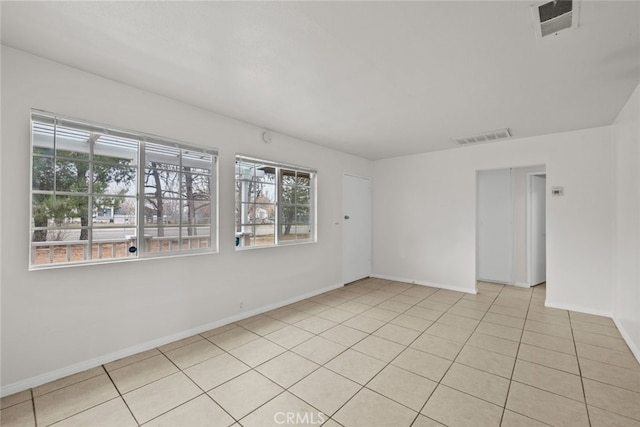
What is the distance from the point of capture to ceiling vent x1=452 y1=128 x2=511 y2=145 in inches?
156

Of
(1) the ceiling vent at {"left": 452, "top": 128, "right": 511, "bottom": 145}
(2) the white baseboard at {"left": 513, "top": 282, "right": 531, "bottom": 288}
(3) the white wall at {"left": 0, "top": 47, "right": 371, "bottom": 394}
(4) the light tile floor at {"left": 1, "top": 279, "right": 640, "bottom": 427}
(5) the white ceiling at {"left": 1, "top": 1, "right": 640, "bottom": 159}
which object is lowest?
(4) the light tile floor at {"left": 1, "top": 279, "right": 640, "bottom": 427}

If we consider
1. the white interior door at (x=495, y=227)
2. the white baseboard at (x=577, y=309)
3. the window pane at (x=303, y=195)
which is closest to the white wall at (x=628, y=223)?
the white baseboard at (x=577, y=309)

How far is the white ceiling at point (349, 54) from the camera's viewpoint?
5.40 ft

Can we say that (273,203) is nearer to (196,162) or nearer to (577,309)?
(196,162)

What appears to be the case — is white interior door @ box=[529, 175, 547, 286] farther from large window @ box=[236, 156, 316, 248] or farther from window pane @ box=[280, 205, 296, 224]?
window pane @ box=[280, 205, 296, 224]

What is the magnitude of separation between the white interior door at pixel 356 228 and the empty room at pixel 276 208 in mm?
1168

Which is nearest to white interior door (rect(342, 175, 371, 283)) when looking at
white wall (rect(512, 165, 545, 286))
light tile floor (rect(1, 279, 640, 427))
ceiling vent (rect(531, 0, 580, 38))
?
light tile floor (rect(1, 279, 640, 427))

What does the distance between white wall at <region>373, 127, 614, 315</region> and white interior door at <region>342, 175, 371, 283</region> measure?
0.22m

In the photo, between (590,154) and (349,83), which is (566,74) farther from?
(590,154)

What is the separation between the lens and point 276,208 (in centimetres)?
395

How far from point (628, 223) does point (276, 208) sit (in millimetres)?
4141

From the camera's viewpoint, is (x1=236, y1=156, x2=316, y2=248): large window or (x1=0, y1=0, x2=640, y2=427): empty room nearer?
(x1=0, y1=0, x2=640, y2=427): empty room

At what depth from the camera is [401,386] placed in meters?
2.13

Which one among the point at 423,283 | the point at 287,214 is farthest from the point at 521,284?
the point at 287,214
